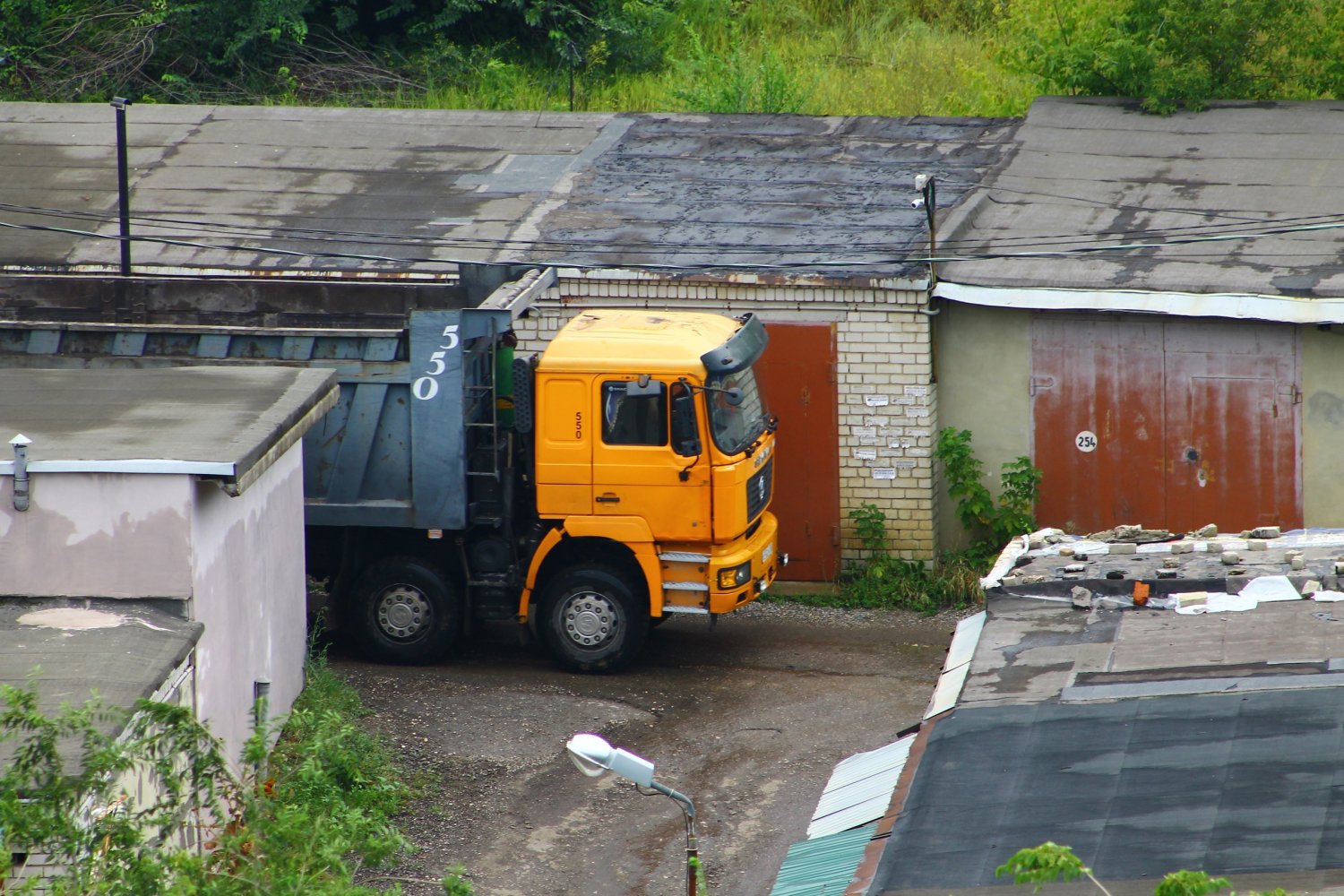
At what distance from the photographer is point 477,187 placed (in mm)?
16844

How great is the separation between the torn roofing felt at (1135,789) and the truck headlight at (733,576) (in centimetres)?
522

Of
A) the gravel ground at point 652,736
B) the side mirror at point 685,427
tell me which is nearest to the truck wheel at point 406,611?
the gravel ground at point 652,736

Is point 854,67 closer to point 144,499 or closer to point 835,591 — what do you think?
point 835,591

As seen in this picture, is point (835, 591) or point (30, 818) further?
point (835, 591)

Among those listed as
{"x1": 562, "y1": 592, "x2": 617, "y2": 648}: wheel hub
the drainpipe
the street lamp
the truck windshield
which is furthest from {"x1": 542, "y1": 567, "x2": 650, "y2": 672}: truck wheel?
the street lamp

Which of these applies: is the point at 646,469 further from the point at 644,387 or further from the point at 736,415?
the point at 736,415

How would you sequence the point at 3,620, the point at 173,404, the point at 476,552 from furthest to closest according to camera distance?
1. the point at 476,552
2. the point at 173,404
3. the point at 3,620

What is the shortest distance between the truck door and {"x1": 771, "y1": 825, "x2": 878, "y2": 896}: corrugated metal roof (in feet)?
17.6

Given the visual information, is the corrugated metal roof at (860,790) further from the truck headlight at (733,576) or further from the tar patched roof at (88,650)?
the truck headlight at (733,576)

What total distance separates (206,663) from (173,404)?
7.00ft

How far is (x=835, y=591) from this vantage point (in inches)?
592

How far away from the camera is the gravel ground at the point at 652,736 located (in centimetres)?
983

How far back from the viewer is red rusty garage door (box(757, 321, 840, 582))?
14.9m

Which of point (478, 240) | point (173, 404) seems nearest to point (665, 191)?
point (478, 240)
